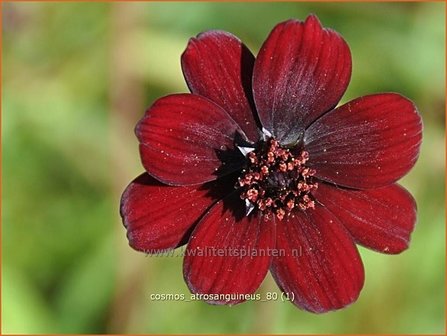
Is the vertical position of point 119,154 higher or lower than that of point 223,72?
lower

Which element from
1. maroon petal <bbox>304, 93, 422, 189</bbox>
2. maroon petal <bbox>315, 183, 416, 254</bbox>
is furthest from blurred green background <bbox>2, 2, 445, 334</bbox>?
maroon petal <bbox>304, 93, 422, 189</bbox>

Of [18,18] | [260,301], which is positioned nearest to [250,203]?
[260,301]

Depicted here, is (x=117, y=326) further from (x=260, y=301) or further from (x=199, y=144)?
(x=199, y=144)

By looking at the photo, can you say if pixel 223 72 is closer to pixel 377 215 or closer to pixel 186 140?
pixel 186 140

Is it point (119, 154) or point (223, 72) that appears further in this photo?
point (119, 154)

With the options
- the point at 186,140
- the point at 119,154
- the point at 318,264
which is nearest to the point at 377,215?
the point at 318,264

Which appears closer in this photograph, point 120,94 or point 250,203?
point 250,203
